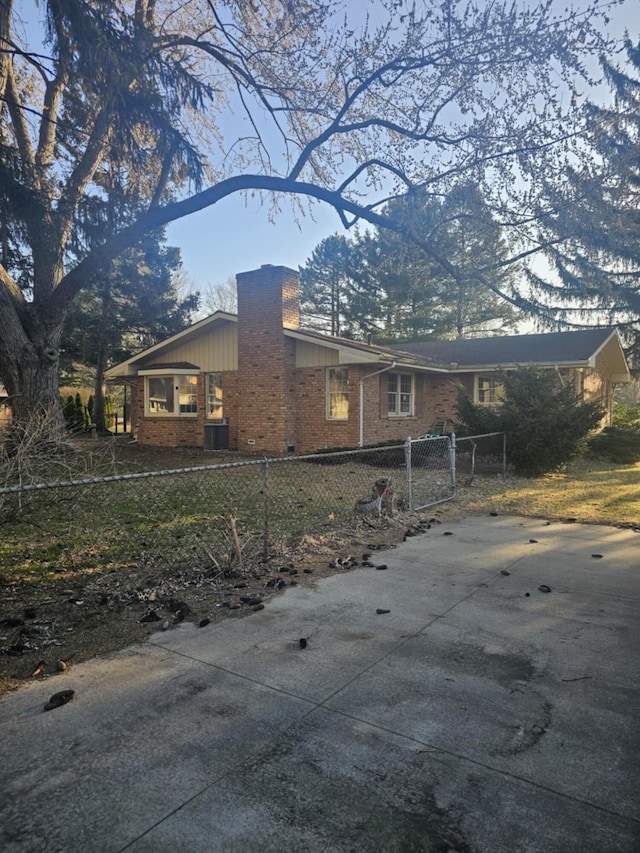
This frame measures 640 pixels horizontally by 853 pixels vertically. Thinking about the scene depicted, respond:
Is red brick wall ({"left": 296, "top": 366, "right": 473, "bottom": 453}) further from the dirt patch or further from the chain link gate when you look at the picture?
the dirt patch

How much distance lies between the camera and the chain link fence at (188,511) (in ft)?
16.0

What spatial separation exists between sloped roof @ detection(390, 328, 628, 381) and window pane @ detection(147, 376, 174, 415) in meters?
8.97

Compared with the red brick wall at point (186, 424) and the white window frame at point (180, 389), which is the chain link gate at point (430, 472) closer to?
the red brick wall at point (186, 424)

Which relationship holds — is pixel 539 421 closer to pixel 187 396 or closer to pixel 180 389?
pixel 187 396

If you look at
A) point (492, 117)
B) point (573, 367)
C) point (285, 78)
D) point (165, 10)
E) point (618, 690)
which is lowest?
point (618, 690)

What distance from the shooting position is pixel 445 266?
26.3 ft

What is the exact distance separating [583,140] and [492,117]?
5.24 feet

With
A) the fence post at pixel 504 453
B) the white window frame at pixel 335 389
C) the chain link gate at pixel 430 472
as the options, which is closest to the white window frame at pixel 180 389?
the white window frame at pixel 335 389

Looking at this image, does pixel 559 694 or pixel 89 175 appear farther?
pixel 89 175

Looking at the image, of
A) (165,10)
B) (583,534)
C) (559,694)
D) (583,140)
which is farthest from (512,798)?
(165,10)

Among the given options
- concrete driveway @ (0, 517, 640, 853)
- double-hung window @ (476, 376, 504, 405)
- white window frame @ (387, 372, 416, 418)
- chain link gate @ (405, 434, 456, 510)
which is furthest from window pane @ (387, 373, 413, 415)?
concrete driveway @ (0, 517, 640, 853)

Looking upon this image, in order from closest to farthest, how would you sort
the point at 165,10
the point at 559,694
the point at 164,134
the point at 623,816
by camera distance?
the point at 623,816 < the point at 559,694 < the point at 164,134 < the point at 165,10

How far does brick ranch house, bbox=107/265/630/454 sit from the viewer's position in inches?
584

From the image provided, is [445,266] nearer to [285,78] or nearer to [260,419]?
[285,78]
